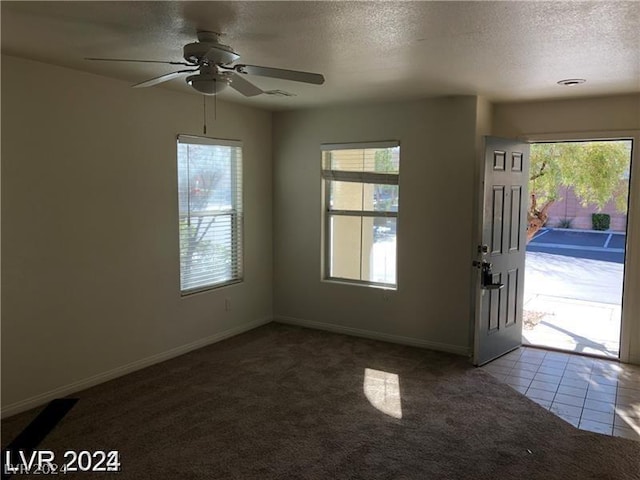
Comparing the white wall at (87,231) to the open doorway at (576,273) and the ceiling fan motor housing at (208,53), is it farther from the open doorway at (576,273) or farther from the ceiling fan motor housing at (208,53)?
the open doorway at (576,273)

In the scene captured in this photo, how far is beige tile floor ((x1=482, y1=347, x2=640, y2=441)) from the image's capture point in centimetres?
320

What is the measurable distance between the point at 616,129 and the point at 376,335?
286 cm

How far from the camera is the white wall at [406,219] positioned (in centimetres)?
444

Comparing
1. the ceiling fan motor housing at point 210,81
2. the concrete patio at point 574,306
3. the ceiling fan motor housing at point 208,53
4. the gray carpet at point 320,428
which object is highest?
the ceiling fan motor housing at point 208,53

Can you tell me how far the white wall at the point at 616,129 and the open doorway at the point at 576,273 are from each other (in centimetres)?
16

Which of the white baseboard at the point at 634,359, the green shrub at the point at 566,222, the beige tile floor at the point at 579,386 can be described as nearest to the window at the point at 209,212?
the beige tile floor at the point at 579,386

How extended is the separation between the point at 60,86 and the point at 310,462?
297cm

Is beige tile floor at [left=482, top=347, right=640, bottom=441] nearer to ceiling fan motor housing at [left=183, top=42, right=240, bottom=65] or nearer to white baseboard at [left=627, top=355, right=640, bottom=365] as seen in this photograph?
white baseboard at [left=627, top=355, right=640, bottom=365]

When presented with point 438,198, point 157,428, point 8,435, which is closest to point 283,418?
point 157,428

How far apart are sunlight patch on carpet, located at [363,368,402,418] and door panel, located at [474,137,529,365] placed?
849 millimetres

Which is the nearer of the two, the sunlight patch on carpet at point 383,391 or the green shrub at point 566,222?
the sunlight patch on carpet at point 383,391

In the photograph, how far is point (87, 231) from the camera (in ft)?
11.9

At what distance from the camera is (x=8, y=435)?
2975 millimetres

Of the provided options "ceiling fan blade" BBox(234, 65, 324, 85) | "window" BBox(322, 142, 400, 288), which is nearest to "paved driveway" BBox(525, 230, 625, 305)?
"window" BBox(322, 142, 400, 288)
